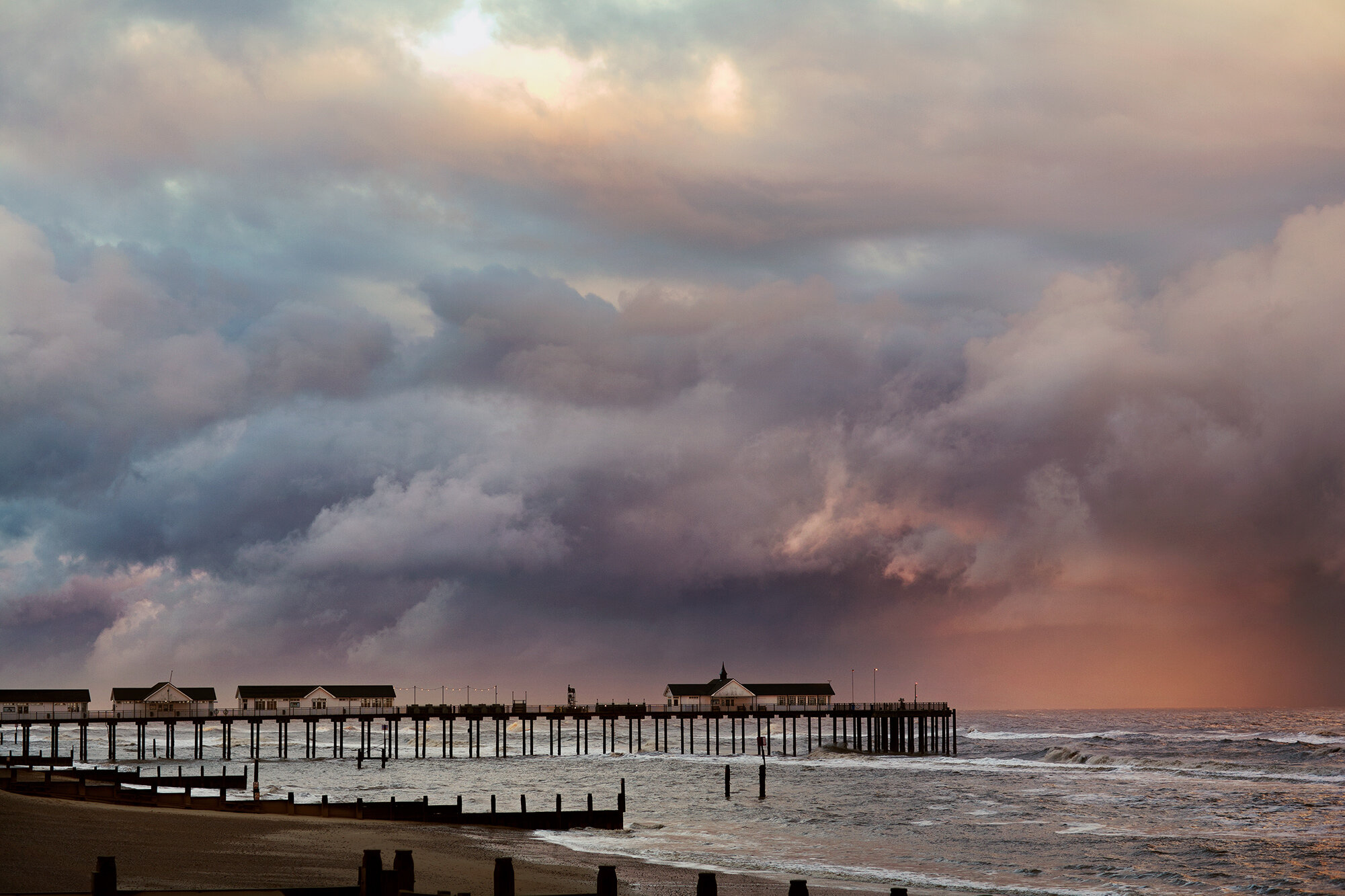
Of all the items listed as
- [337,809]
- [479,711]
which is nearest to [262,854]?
[337,809]

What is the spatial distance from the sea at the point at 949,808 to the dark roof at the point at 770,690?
8190mm

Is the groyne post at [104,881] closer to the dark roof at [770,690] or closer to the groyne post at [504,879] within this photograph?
the groyne post at [504,879]

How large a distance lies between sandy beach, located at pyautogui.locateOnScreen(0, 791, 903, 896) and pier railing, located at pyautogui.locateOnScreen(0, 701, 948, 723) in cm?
6664

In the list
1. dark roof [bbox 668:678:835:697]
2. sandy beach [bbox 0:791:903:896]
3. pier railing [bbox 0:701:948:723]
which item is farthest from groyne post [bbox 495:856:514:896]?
dark roof [bbox 668:678:835:697]

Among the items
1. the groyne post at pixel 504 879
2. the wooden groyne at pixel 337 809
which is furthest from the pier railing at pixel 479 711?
the groyne post at pixel 504 879

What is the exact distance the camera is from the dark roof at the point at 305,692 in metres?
122

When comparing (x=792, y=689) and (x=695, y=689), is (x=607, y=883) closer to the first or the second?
(x=792, y=689)

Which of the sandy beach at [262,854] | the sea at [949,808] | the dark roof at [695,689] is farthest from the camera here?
the dark roof at [695,689]

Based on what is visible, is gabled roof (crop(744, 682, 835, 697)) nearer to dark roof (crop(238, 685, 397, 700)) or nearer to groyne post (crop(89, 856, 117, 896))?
dark roof (crop(238, 685, 397, 700))

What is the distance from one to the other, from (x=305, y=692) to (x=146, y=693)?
1437cm

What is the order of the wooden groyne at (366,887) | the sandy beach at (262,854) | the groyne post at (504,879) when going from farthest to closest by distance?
the sandy beach at (262,854), the groyne post at (504,879), the wooden groyne at (366,887)

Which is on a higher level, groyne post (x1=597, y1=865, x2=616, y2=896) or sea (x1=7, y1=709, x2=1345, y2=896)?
groyne post (x1=597, y1=865, x2=616, y2=896)

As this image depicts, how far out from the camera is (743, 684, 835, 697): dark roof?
128 metres

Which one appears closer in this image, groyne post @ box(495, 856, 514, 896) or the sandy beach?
groyne post @ box(495, 856, 514, 896)
